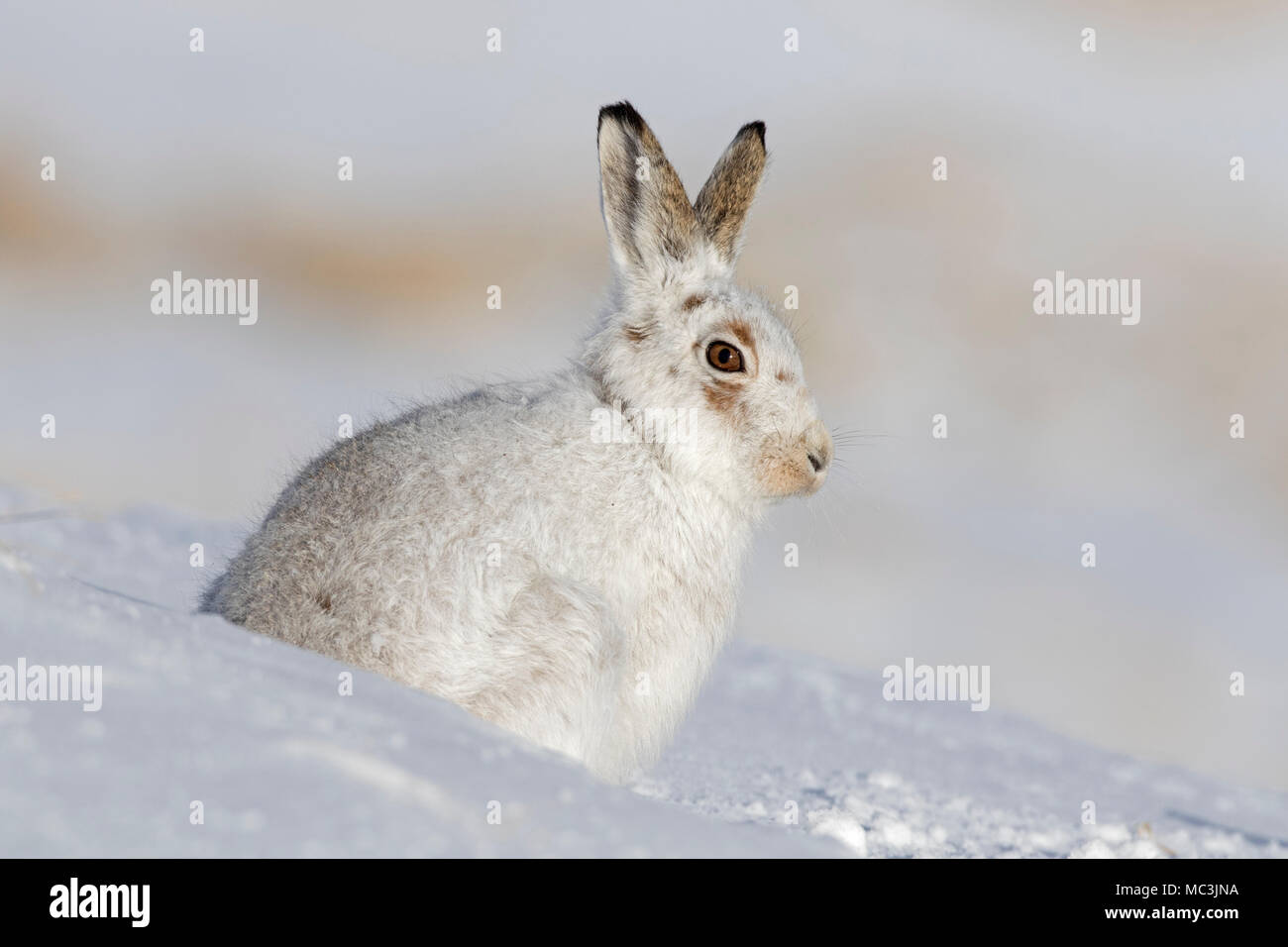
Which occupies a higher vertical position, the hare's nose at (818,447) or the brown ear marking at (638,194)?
the brown ear marking at (638,194)

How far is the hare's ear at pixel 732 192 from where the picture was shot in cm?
657

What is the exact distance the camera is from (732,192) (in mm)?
6672

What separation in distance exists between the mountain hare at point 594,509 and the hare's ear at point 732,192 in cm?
1

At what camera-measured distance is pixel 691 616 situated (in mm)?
5695

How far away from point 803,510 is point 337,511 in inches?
90.7

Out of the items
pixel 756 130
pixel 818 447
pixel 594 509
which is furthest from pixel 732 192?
pixel 594 509

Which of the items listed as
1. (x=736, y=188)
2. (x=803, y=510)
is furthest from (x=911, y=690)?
(x=736, y=188)

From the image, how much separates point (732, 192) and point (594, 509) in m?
2.00

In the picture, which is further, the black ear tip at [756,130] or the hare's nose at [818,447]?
the black ear tip at [756,130]

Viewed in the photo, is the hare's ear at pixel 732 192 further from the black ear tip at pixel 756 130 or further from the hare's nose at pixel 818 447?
the hare's nose at pixel 818 447

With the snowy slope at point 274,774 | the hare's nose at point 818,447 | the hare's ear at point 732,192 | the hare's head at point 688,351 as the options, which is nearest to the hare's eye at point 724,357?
the hare's head at point 688,351

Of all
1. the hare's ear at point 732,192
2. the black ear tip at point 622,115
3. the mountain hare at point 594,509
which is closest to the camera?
the mountain hare at point 594,509

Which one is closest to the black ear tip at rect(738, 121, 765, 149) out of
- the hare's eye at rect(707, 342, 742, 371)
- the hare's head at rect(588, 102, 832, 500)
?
the hare's head at rect(588, 102, 832, 500)

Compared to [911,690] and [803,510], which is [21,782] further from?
[911,690]
